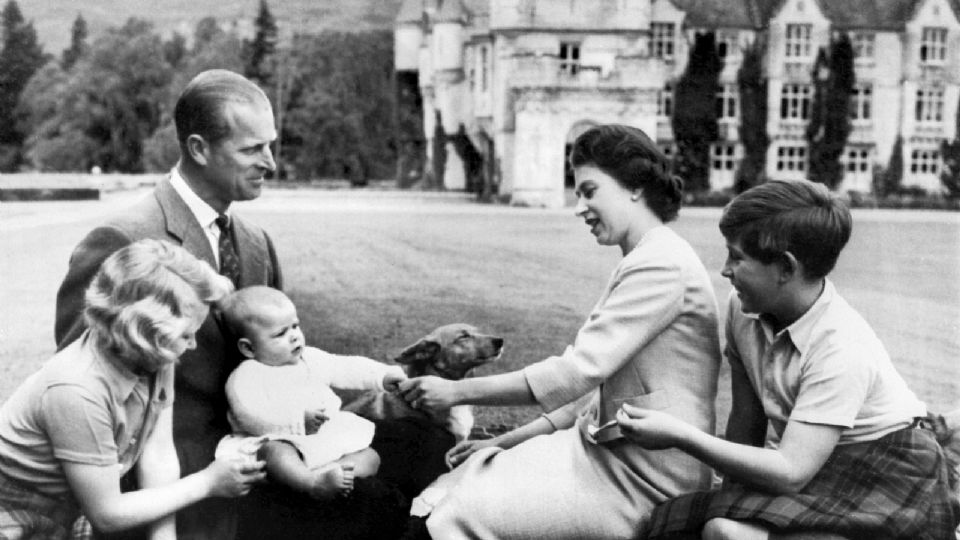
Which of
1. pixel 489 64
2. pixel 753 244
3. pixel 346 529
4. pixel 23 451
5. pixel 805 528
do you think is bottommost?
pixel 346 529

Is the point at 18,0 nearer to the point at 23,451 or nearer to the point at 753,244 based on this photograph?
the point at 23,451

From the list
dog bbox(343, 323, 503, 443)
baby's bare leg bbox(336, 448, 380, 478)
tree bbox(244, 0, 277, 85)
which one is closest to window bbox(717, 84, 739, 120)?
tree bbox(244, 0, 277, 85)

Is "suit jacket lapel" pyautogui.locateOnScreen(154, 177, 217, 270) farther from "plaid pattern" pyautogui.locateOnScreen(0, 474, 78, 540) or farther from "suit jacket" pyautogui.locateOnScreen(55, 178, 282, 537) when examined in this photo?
"plaid pattern" pyautogui.locateOnScreen(0, 474, 78, 540)

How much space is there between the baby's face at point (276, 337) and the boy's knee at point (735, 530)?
1554 mm

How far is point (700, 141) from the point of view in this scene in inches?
314

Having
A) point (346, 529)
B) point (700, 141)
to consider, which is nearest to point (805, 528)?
point (346, 529)

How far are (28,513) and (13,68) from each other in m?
2.98

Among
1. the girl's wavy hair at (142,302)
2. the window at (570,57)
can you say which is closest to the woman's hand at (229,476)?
the girl's wavy hair at (142,302)

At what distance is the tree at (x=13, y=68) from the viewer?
529 centimetres

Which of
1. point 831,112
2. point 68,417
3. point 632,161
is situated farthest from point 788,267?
point 831,112

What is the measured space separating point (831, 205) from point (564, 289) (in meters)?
3.17

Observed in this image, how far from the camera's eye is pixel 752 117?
8055 mm

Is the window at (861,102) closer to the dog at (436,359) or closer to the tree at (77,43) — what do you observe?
the dog at (436,359)

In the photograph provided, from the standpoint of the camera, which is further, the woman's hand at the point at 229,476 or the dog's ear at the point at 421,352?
the dog's ear at the point at 421,352
